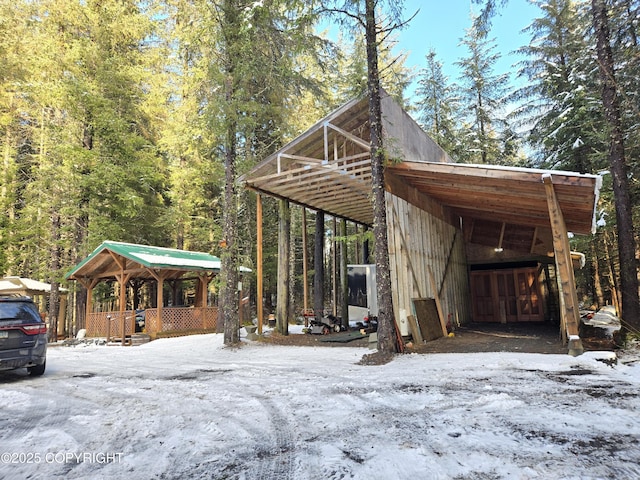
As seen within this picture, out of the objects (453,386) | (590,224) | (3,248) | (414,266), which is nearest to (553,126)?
(590,224)

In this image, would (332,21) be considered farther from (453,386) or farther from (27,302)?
(27,302)

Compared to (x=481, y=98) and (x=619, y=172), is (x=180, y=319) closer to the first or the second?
(x=619, y=172)

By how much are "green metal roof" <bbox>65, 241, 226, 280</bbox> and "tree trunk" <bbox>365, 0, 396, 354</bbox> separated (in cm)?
907

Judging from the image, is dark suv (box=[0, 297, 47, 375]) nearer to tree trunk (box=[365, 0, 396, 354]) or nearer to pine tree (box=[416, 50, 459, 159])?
tree trunk (box=[365, 0, 396, 354])

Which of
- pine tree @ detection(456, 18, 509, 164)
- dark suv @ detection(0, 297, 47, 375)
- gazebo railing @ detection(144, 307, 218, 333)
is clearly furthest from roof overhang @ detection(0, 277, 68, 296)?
pine tree @ detection(456, 18, 509, 164)

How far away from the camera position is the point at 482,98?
842 inches

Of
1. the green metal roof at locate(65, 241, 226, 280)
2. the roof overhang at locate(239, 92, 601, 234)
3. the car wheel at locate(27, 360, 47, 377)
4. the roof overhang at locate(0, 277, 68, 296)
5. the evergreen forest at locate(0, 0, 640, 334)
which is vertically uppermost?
the evergreen forest at locate(0, 0, 640, 334)

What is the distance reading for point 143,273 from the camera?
15.5 metres

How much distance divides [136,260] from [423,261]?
9.92 metres

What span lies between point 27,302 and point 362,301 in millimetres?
10762

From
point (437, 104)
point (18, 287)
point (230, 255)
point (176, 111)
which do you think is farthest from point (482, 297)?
point (18, 287)

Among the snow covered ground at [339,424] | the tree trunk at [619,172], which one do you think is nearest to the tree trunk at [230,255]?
the snow covered ground at [339,424]

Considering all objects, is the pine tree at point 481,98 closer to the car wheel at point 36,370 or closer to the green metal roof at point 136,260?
the green metal roof at point 136,260

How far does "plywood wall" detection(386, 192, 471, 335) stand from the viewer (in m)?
8.88
